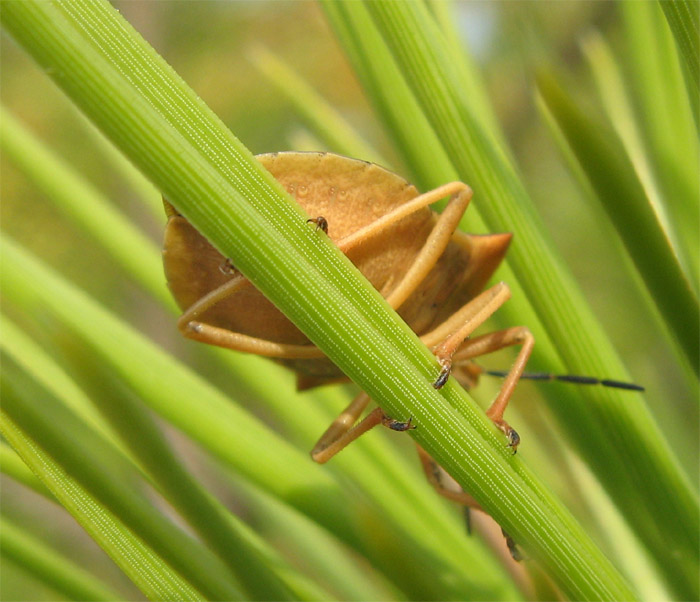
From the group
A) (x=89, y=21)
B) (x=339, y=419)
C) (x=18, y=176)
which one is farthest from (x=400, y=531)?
(x=18, y=176)

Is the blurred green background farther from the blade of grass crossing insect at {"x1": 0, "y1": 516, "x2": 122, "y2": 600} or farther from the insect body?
the blade of grass crossing insect at {"x1": 0, "y1": 516, "x2": 122, "y2": 600}

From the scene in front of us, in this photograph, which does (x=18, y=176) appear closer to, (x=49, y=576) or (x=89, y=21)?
(x=49, y=576)

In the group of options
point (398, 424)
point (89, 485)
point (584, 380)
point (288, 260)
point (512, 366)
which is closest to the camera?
point (288, 260)

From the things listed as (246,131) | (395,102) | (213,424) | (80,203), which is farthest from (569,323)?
(246,131)

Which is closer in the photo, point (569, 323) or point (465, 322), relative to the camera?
point (569, 323)

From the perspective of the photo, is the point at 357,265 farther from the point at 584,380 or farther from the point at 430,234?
the point at 584,380

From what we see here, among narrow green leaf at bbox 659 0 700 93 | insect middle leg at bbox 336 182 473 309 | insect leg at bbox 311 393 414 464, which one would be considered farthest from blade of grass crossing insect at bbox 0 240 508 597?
narrow green leaf at bbox 659 0 700 93
